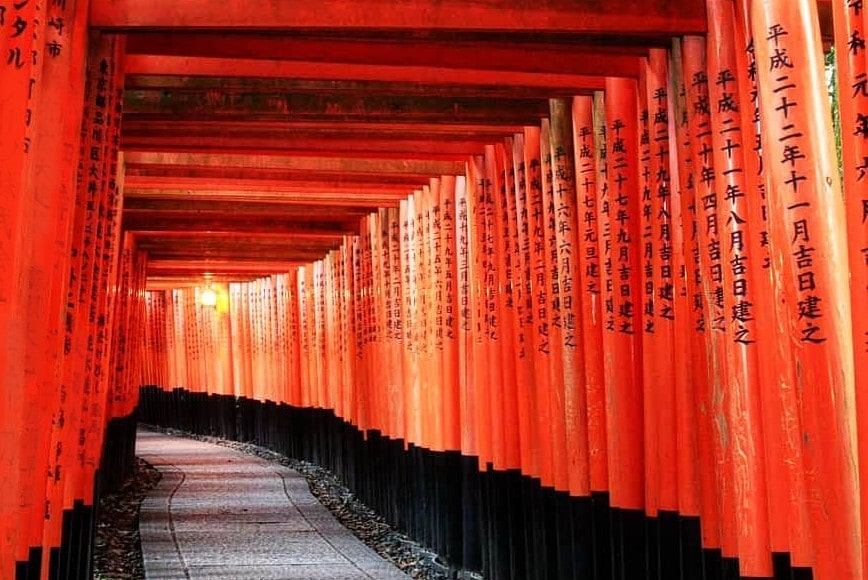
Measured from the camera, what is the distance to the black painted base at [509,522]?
274 inches

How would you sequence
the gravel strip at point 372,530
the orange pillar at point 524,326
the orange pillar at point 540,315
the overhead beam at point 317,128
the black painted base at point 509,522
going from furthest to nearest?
the gravel strip at point 372,530, the overhead beam at point 317,128, the orange pillar at point 524,326, the orange pillar at point 540,315, the black painted base at point 509,522

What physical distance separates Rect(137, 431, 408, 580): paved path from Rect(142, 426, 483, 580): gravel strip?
7.5 inches

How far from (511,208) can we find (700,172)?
3.38m

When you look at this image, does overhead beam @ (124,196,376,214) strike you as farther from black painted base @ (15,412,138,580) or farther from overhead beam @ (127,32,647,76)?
overhead beam @ (127,32,647,76)

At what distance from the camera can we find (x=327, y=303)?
61.2 feet

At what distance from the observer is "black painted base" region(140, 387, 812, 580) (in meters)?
6.96

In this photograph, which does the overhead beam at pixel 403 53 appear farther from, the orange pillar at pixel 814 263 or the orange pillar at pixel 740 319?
the orange pillar at pixel 814 263

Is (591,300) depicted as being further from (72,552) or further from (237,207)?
(237,207)

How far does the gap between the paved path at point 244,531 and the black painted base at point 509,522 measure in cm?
65

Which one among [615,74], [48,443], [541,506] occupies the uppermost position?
[615,74]

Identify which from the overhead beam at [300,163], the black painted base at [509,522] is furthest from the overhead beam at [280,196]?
the black painted base at [509,522]

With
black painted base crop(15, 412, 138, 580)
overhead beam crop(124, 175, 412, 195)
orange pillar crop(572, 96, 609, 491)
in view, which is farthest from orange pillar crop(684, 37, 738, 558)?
overhead beam crop(124, 175, 412, 195)

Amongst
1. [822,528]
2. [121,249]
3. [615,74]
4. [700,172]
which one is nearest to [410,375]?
[121,249]

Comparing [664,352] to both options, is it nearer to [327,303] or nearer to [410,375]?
[410,375]
